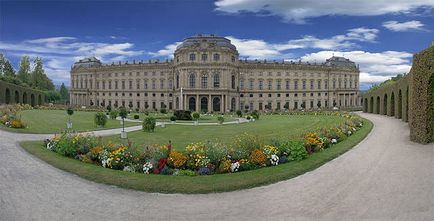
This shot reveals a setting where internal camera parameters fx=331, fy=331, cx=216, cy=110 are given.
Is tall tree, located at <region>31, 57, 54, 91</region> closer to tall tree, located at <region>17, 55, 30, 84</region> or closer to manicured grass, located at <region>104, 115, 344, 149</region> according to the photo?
tall tree, located at <region>17, 55, 30, 84</region>

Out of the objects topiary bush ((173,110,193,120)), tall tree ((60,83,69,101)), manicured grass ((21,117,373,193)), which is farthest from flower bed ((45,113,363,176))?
tall tree ((60,83,69,101))

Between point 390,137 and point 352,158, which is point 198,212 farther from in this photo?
point 390,137

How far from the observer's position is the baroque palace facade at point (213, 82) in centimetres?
7525

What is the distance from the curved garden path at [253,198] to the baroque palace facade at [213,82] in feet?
204

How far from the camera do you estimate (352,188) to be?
9.56 meters

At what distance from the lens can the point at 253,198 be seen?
8.91 meters

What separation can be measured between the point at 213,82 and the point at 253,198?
222 ft

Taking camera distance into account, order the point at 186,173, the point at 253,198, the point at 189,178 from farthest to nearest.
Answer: the point at 186,173 → the point at 189,178 → the point at 253,198

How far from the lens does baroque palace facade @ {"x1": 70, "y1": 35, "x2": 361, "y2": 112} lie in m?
75.2

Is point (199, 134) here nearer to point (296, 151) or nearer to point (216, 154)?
point (296, 151)

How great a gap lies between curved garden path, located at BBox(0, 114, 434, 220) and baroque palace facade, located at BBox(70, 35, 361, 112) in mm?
62318

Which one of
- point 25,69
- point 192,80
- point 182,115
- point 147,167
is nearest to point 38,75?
point 25,69

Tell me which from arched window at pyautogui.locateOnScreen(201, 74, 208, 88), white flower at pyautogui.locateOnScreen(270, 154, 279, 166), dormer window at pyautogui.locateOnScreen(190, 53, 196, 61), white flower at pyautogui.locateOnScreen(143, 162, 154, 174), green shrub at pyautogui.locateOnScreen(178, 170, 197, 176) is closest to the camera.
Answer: green shrub at pyautogui.locateOnScreen(178, 170, 197, 176)

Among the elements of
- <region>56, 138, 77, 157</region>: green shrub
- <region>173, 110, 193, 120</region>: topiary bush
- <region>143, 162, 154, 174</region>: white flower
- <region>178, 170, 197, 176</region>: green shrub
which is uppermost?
<region>173, 110, 193, 120</region>: topiary bush
